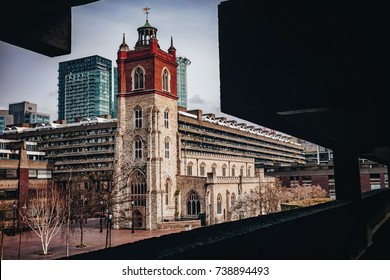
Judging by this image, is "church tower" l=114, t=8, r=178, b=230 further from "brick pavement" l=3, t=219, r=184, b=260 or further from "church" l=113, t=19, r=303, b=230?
"brick pavement" l=3, t=219, r=184, b=260


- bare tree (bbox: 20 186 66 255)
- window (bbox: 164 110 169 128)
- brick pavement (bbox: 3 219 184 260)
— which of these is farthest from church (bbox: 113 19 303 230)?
bare tree (bbox: 20 186 66 255)

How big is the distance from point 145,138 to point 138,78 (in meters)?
8.42

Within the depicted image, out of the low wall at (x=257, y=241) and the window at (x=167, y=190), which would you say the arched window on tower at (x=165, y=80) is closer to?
the window at (x=167, y=190)

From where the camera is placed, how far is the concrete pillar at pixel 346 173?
40.6 ft

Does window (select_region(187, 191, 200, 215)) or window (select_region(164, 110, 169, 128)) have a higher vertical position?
window (select_region(164, 110, 169, 128))

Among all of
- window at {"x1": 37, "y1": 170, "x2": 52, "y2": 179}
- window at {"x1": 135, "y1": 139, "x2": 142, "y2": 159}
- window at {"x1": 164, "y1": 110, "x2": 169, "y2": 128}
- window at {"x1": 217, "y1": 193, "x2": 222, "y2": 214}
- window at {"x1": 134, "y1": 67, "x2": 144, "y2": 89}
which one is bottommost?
window at {"x1": 217, "y1": 193, "x2": 222, "y2": 214}

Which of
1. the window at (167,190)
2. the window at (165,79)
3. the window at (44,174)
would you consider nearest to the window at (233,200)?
the window at (167,190)

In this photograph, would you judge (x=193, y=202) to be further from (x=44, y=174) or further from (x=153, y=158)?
(x=44, y=174)

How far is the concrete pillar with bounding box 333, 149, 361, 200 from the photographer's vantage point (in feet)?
40.6

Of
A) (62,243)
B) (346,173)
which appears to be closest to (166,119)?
(62,243)

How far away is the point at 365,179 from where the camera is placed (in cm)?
7175

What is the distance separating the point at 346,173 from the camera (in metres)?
12.7
